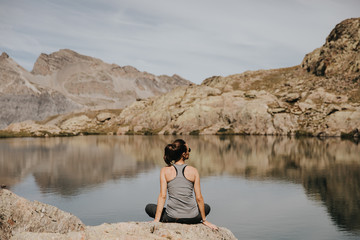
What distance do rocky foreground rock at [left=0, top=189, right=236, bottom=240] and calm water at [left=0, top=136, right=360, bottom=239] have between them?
600 inches

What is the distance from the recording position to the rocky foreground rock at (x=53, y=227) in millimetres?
9977

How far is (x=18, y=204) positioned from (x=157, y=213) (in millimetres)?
4614

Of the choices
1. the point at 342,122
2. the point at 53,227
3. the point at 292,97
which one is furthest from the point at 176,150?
the point at 292,97

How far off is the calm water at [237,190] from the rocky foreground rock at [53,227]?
50.0 ft

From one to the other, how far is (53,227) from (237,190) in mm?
33099

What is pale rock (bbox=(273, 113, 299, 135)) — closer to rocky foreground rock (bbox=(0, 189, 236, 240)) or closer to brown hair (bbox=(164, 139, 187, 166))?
brown hair (bbox=(164, 139, 187, 166))

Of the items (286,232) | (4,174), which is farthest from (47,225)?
(4,174)

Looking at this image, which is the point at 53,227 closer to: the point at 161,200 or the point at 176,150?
the point at 161,200

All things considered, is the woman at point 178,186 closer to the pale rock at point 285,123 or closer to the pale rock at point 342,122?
the pale rock at point 342,122

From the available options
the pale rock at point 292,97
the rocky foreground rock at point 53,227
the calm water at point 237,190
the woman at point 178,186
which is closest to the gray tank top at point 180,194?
the woman at point 178,186

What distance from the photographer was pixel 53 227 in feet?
36.2

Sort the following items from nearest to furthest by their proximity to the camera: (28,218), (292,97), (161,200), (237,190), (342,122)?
(28,218) < (161,200) < (237,190) < (342,122) < (292,97)

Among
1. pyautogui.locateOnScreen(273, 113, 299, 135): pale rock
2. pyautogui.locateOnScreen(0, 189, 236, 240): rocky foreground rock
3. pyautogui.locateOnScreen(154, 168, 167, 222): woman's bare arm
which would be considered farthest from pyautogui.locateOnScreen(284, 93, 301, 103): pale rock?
pyautogui.locateOnScreen(0, 189, 236, 240): rocky foreground rock

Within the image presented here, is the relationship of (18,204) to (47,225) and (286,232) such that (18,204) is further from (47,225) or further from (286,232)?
(286,232)
